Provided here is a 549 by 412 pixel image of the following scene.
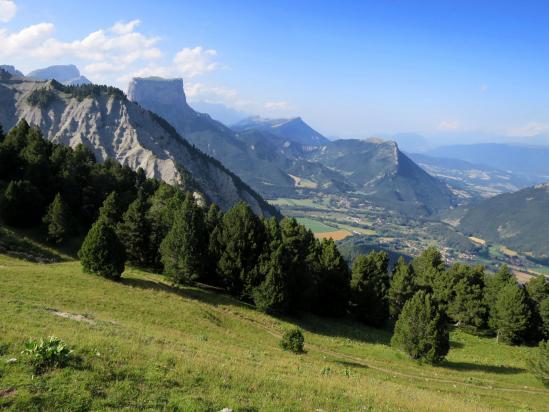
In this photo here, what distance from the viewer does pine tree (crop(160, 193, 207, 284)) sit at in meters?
48.4

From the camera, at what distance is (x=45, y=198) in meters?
69.4

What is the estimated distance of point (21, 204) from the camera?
198 feet

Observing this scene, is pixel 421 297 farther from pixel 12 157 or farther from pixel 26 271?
pixel 12 157

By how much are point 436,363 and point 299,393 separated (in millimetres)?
29816

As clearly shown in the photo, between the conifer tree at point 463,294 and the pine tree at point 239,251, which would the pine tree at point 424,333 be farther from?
the conifer tree at point 463,294

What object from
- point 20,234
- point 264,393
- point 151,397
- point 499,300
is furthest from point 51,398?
point 499,300

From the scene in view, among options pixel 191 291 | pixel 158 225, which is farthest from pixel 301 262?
pixel 158 225

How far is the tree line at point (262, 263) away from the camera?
141 ft

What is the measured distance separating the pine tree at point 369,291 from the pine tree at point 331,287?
4.76 ft

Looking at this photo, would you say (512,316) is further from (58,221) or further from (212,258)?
(58,221)

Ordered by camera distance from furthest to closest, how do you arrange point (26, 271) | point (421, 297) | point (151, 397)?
point (421, 297) → point (26, 271) → point (151, 397)

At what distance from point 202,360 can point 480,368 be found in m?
36.5

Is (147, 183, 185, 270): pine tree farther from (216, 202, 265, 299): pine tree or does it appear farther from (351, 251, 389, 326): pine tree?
(351, 251, 389, 326): pine tree

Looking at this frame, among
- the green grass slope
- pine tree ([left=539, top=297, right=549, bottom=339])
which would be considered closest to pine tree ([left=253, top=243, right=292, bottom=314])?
the green grass slope
